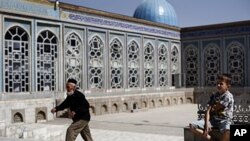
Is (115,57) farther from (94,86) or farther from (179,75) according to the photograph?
(179,75)

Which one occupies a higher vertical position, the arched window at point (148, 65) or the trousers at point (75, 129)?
the arched window at point (148, 65)

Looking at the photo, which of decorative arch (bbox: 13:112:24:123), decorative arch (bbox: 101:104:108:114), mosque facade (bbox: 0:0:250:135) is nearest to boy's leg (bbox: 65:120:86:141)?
mosque facade (bbox: 0:0:250:135)

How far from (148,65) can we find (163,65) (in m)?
1.80

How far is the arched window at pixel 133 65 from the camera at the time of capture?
21.0 meters

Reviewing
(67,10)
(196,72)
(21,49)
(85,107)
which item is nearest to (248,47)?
(196,72)

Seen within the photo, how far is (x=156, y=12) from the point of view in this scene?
27.6 meters

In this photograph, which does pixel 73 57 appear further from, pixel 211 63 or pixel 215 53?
pixel 215 53

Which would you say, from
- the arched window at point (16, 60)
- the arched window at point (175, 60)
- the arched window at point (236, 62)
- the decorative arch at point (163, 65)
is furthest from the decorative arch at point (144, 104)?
the arched window at point (16, 60)

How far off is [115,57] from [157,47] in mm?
4159

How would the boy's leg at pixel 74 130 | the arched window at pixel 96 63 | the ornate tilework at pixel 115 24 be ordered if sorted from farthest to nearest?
the arched window at pixel 96 63, the ornate tilework at pixel 115 24, the boy's leg at pixel 74 130

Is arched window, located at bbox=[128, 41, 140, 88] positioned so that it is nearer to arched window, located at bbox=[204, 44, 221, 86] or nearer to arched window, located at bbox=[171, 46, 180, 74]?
arched window, located at bbox=[171, 46, 180, 74]

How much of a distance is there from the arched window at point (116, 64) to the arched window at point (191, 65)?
284 inches

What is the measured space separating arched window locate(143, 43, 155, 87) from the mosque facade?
0.06 meters

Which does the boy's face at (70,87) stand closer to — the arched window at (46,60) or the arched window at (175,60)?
the arched window at (46,60)
